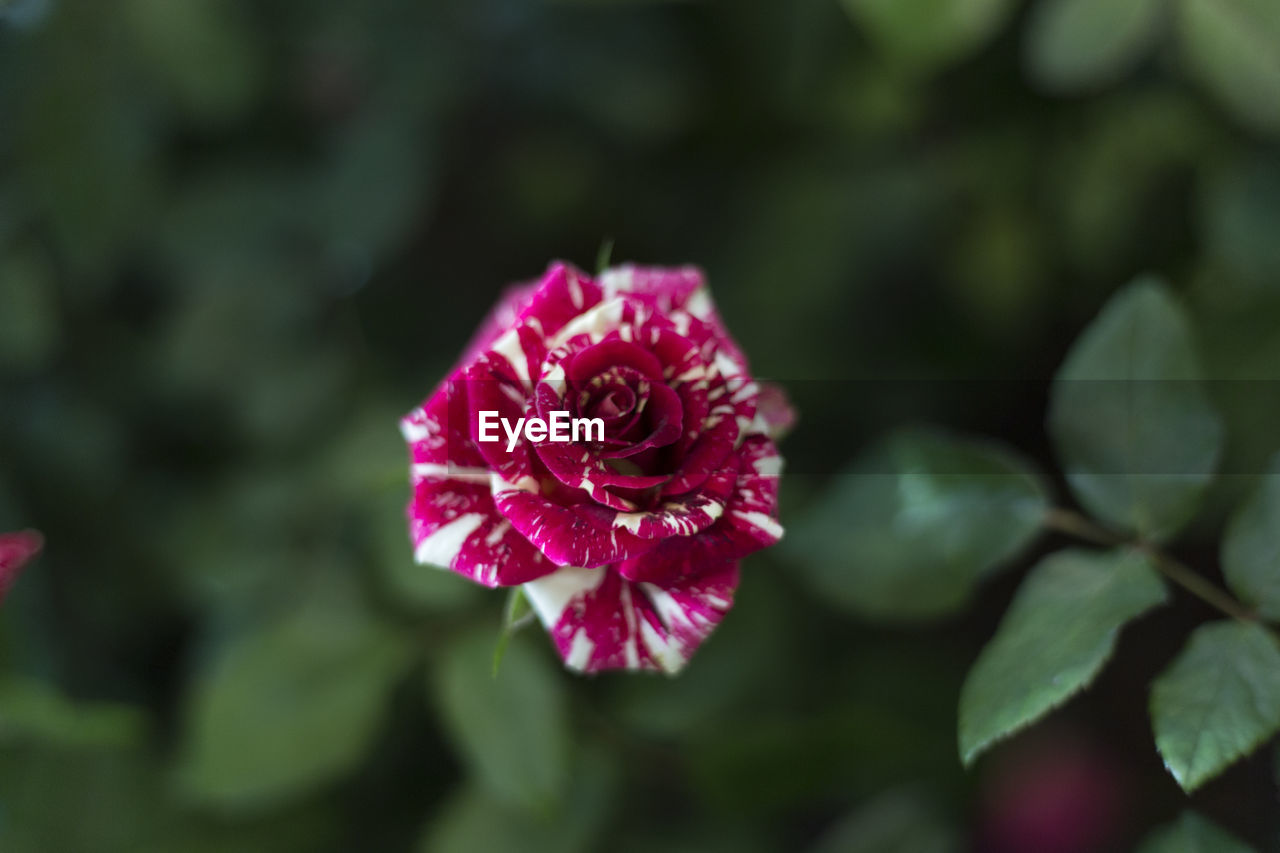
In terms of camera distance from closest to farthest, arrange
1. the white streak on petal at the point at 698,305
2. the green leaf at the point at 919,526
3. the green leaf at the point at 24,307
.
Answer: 1. the white streak on petal at the point at 698,305
2. the green leaf at the point at 919,526
3. the green leaf at the point at 24,307

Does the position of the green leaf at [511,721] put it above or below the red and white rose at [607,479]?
below

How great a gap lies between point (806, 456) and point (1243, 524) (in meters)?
0.69

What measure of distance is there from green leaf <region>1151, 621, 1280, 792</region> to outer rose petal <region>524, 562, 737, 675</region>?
0.85ft

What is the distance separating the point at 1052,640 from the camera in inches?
22.0

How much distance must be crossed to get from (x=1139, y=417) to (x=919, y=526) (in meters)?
0.18

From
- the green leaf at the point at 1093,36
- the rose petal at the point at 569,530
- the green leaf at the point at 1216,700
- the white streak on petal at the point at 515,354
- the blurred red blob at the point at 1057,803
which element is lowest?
the blurred red blob at the point at 1057,803

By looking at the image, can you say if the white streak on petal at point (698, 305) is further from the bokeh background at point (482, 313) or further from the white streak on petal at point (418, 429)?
the bokeh background at point (482, 313)

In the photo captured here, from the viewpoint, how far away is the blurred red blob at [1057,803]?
3.89ft

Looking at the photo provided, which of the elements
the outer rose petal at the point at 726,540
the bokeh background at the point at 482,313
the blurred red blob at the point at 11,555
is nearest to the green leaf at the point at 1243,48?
the bokeh background at the point at 482,313

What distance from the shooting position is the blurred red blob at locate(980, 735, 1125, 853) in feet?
3.89

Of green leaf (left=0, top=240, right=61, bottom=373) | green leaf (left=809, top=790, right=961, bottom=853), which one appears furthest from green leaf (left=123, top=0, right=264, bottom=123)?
green leaf (left=809, top=790, right=961, bottom=853)

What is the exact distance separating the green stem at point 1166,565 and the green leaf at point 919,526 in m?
0.02

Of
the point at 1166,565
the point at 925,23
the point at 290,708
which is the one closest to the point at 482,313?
the point at 290,708

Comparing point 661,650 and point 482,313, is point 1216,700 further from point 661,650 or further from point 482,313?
point 482,313
